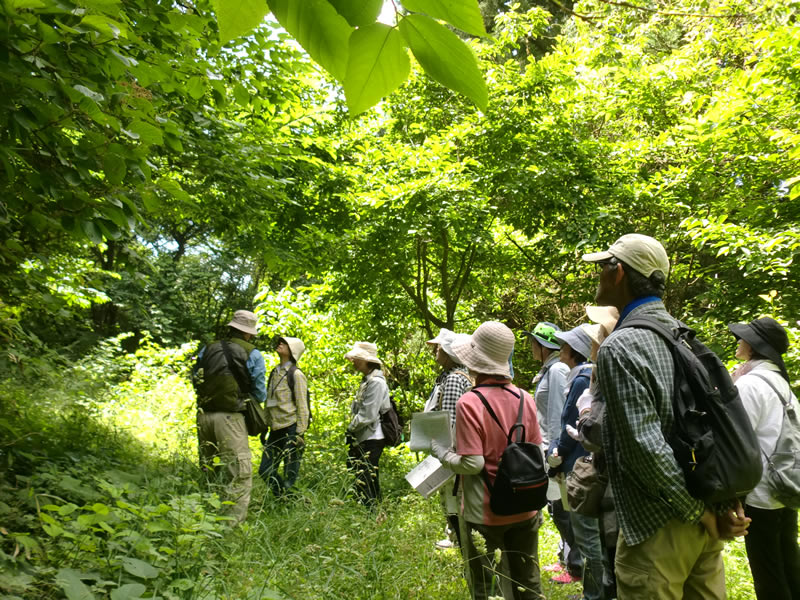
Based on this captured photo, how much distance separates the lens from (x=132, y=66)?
2.52 meters

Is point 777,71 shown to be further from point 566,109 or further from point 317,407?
point 317,407

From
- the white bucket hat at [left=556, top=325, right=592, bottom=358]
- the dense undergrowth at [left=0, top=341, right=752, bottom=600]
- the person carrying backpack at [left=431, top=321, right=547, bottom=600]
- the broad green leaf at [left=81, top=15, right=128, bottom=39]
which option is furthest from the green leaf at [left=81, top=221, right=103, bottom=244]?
the white bucket hat at [left=556, top=325, right=592, bottom=358]

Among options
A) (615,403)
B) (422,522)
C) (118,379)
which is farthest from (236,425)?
(118,379)

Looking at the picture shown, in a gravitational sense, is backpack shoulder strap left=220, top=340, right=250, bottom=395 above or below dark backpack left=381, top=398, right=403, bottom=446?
above

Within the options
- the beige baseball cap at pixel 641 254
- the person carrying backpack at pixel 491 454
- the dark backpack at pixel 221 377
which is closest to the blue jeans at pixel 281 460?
the dark backpack at pixel 221 377

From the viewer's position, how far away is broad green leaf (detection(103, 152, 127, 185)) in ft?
7.41

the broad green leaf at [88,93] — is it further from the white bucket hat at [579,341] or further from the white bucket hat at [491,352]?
the white bucket hat at [579,341]

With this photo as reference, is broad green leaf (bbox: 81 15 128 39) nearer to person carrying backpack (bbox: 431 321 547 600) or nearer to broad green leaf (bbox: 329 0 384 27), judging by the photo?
broad green leaf (bbox: 329 0 384 27)

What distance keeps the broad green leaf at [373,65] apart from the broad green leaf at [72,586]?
2.20 meters

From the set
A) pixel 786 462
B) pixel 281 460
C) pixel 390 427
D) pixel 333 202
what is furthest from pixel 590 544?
pixel 333 202

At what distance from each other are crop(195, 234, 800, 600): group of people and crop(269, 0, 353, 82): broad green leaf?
1516 millimetres

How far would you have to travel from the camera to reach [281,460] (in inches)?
181

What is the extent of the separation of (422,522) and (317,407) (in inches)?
193

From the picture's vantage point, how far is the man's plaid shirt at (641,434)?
5.68 feet
